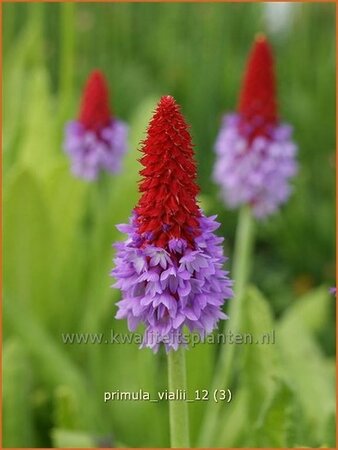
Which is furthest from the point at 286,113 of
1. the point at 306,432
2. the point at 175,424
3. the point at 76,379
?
the point at 175,424

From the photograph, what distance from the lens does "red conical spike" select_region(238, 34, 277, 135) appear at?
2.60 m

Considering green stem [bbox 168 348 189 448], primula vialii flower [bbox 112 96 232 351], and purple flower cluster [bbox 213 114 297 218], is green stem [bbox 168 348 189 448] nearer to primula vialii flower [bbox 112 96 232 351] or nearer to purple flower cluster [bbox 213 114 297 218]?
primula vialii flower [bbox 112 96 232 351]

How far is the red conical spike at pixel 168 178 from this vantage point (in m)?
1.46

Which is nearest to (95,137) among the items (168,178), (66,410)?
(66,410)

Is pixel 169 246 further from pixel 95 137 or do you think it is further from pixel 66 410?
pixel 95 137

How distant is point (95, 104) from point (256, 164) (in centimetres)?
56

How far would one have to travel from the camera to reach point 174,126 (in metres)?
1.46

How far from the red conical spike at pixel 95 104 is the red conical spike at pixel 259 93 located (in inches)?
17.8

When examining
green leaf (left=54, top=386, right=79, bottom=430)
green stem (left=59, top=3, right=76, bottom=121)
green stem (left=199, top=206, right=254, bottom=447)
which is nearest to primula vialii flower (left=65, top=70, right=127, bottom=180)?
green stem (left=199, top=206, right=254, bottom=447)

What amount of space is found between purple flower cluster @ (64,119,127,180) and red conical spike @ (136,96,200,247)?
127 cm

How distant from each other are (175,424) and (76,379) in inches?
47.3

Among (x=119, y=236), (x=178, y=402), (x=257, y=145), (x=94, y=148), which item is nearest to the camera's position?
(x=178, y=402)

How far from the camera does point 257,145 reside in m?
2.66

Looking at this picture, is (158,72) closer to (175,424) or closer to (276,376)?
(276,376)
